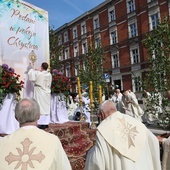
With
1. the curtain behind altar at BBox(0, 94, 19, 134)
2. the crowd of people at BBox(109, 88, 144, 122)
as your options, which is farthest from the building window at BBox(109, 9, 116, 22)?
the curtain behind altar at BBox(0, 94, 19, 134)

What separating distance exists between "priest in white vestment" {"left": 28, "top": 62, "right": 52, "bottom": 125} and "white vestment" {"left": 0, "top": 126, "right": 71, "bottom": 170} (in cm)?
441

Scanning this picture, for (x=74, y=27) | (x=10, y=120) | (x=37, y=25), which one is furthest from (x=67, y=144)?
(x=74, y=27)

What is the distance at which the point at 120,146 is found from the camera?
2.56 metres

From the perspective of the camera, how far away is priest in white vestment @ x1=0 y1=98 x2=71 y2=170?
202 cm

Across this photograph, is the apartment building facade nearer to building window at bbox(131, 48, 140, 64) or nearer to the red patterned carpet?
building window at bbox(131, 48, 140, 64)

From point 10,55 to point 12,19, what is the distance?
42.1 inches

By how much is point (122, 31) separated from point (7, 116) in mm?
25245

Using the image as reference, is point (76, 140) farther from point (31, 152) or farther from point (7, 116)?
point (31, 152)

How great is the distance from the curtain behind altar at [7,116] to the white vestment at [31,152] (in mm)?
3659

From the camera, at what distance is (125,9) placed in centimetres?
2856

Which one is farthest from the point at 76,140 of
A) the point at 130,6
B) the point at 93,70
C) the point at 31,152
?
the point at 130,6

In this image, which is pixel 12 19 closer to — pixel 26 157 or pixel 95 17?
pixel 26 157

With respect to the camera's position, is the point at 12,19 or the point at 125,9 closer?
the point at 12,19

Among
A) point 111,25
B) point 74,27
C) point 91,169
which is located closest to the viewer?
point 91,169
